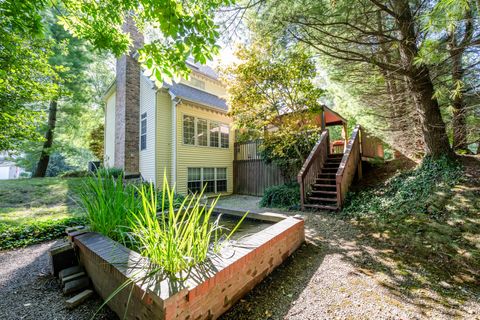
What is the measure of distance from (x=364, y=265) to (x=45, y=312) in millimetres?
3976

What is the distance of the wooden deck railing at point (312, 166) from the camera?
648cm

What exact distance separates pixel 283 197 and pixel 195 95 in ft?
23.1

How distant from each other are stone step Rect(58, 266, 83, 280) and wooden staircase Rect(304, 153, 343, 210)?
552 centimetres

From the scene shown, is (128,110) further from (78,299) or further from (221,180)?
(78,299)

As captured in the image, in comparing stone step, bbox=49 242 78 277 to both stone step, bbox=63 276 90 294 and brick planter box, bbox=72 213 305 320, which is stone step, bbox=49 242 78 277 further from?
stone step, bbox=63 276 90 294

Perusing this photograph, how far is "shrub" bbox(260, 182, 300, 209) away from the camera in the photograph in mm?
7071

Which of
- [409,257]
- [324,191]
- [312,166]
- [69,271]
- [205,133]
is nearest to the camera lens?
[69,271]

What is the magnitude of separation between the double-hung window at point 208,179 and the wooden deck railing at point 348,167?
19.3 feet

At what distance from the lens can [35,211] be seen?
254 inches

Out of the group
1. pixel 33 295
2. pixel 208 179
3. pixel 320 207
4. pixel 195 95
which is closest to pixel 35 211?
pixel 33 295

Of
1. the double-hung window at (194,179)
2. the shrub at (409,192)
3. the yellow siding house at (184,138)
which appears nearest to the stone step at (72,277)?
the shrub at (409,192)

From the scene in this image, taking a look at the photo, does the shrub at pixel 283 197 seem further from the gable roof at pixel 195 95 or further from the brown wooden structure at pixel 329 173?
the gable roof at pixel 195 95

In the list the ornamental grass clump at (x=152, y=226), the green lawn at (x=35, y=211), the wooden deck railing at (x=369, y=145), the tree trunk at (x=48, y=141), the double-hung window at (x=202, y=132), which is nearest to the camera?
the ornamental grass clump at (x=152, y=226)

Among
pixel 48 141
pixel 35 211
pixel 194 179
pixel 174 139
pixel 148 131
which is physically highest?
pixel 48 141
